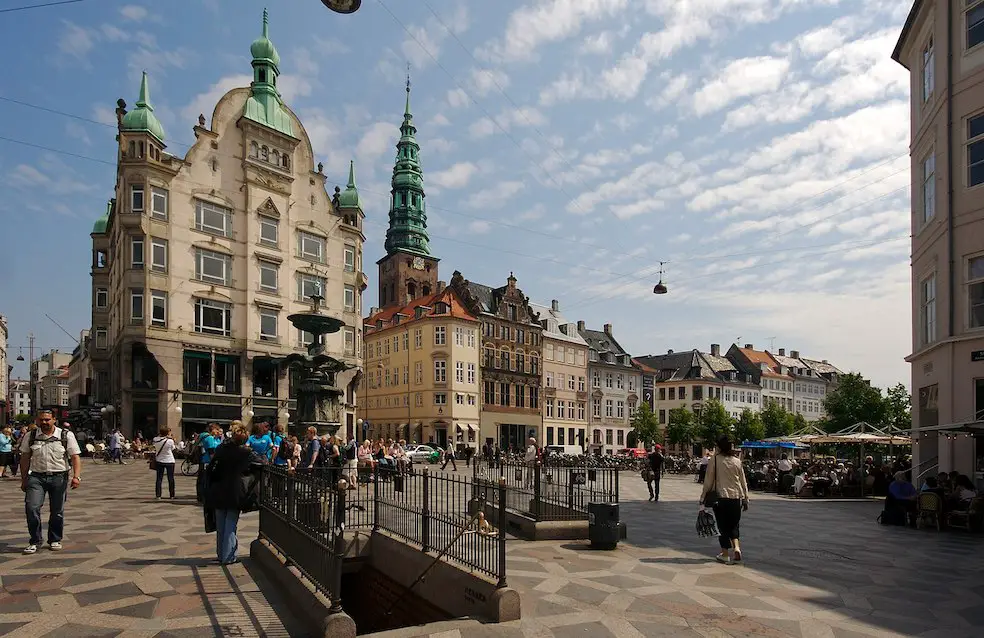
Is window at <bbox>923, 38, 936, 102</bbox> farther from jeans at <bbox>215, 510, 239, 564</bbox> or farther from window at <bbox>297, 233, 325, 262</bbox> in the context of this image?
window at <bbox>297, 233, 325, 262</bbox>

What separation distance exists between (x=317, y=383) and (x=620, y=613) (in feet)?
56.2

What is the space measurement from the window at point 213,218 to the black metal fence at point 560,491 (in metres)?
35.0

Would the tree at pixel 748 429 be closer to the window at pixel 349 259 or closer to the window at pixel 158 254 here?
the window at pixel 349 259

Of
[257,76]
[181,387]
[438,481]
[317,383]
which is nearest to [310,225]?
[257,76]

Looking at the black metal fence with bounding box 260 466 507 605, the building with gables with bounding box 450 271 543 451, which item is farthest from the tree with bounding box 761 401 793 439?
the black metal fence with bounding box 260 466 507 605

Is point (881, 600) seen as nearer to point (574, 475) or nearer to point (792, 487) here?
point (574, 475)

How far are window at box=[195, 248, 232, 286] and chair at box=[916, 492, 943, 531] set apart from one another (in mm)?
38629

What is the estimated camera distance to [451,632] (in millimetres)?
6004

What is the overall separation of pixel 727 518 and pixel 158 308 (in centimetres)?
3750

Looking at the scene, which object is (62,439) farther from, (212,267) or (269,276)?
(269,276)

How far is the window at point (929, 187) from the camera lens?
20078 mm

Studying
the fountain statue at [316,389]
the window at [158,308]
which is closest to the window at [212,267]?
the window at [158,308]

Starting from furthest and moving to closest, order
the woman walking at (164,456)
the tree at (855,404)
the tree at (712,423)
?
the tree at (712,423) → the tree at (855,404) → the woman walking at (164,456)

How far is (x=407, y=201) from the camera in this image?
284ft
